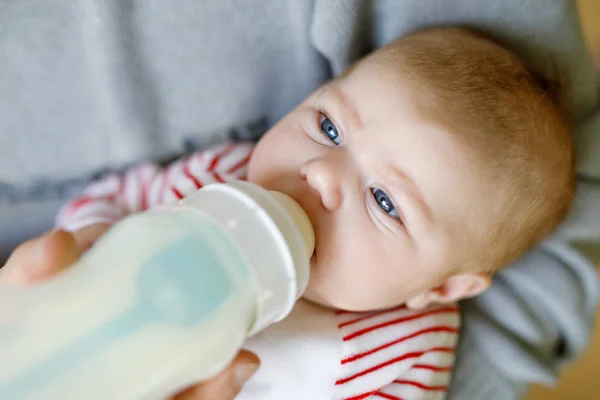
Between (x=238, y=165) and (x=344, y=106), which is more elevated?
(x=344, y=106)

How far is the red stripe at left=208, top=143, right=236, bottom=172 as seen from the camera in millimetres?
855

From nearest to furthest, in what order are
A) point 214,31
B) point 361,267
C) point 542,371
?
point 361,267
point 214,31
point 542,371

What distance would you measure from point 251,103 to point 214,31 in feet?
0.44

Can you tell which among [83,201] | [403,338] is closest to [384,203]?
[403,338]

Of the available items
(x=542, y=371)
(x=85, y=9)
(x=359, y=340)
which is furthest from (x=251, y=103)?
(x=542, y=371)

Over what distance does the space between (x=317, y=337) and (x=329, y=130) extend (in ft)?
0.92

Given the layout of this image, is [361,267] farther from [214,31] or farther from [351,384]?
[214,31]

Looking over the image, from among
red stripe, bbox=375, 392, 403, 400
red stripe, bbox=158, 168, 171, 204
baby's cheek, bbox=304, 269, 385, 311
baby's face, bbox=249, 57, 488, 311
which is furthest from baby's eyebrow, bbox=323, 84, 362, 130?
red stripe, bbox=375, 392, 403, 400

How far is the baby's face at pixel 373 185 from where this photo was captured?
66cm

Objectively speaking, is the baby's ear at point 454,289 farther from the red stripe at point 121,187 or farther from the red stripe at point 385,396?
the red stripe at point 121,187

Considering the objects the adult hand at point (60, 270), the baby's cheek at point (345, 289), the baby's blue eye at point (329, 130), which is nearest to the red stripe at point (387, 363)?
the baby's cheek at point (345, 289)

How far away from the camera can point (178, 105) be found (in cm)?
83

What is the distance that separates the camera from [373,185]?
0.68 m

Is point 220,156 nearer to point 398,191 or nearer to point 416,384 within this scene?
point 398,191
